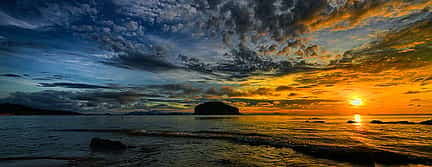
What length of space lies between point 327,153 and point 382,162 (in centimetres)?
421

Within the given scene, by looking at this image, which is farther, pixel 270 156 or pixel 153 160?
pixel 270 156

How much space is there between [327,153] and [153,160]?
54.6 feet

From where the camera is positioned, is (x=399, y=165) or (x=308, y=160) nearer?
(x=399, y=165)

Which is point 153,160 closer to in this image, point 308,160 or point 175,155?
point 175,155

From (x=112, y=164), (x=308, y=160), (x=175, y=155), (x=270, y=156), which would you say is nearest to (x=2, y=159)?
(x=112, y=164)

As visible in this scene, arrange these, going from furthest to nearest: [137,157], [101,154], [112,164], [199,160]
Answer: [101,154], [137,157], [199,160], [112,164]

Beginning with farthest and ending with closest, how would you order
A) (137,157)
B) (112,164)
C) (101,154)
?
(101,154), (137,157), (112,164)

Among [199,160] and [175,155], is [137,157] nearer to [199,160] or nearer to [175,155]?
[175,155]

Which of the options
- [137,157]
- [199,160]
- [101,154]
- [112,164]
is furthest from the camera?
[101,154]

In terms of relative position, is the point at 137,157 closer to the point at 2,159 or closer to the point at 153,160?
the point at 153,160

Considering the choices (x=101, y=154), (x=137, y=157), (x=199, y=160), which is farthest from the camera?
(x=101, y=154)

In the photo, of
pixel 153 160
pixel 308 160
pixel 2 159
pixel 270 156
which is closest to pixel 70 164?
pixel 153 160

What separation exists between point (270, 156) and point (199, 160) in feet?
22.3

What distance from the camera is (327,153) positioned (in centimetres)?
1955
